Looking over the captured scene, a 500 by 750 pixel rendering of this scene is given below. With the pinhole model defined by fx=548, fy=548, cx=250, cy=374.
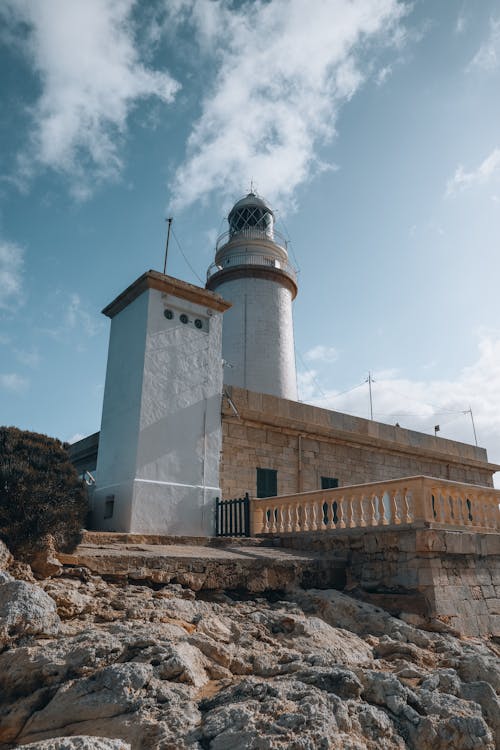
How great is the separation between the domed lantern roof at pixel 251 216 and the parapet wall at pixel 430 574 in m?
14.6

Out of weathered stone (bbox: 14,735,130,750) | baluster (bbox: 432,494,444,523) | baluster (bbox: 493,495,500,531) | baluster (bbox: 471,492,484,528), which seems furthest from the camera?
baluster (bbox: 493,495,500,531)

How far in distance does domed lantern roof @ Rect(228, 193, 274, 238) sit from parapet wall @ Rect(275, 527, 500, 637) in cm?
1465

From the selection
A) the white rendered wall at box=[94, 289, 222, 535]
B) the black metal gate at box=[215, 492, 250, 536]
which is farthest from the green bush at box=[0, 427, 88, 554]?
the black metal gate at box=[215, 492, 250, 536]

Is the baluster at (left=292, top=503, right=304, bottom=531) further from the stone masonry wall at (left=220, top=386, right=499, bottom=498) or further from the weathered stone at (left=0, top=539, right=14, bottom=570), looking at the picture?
the weathered stone at (left=0, top=539, right=14, bottom=570)

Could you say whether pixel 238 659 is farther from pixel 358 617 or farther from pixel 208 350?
pixel 208 350

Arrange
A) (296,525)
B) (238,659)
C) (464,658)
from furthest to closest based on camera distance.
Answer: (296,525) → (464,658) → (238,659)

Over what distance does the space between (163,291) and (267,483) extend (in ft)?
16.2

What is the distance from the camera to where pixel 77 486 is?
24.6 ft

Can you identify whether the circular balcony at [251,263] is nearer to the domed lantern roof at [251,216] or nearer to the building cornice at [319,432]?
the domed lantern roof at [251,216]

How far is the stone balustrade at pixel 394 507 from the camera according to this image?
8141 millimetres

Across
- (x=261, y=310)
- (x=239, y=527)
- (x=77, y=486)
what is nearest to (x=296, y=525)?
(x=239, y=527)

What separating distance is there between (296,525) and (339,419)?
551 cm

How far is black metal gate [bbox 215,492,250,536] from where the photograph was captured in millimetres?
10648

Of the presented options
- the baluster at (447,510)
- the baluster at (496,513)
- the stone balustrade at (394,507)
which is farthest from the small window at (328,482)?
the baluster at (447,510)
